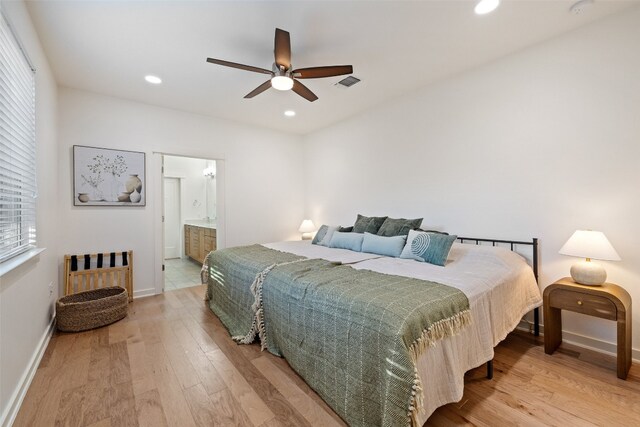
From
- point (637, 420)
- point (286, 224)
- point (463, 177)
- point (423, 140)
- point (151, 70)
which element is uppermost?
point (151, 70)

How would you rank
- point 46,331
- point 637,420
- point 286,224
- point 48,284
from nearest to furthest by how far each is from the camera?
point 637,420
point 46,331
point 48,284
point 286,224

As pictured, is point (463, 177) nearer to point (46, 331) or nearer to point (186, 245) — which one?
point (46, 331)

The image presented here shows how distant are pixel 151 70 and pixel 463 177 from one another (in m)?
3.53

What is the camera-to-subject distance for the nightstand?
6.03ft

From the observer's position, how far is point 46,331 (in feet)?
7.84

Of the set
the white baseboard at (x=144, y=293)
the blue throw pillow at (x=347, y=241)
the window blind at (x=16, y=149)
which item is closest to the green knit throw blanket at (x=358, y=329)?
the blue throw pillow at (x=347, y=241)

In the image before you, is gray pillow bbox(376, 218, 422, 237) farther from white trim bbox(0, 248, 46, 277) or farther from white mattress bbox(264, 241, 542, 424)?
white trim bbox(0, 248, 46, 277)

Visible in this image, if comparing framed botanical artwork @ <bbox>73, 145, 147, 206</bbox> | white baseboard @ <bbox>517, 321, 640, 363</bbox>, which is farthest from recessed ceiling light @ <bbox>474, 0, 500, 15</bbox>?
framed botanical artwork @ <bbox>73, 145, 147, 206</bbox>

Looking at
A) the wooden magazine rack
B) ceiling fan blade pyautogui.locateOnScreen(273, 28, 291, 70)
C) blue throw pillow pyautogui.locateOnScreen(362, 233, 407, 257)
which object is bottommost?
the wooden magazine rack

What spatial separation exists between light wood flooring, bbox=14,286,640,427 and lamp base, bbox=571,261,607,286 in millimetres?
620

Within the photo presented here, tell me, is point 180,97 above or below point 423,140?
above

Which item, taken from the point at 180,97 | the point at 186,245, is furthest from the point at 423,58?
the point at 186,245

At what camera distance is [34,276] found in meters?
2.11

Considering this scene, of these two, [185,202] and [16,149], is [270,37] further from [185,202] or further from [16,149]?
[185,202]
